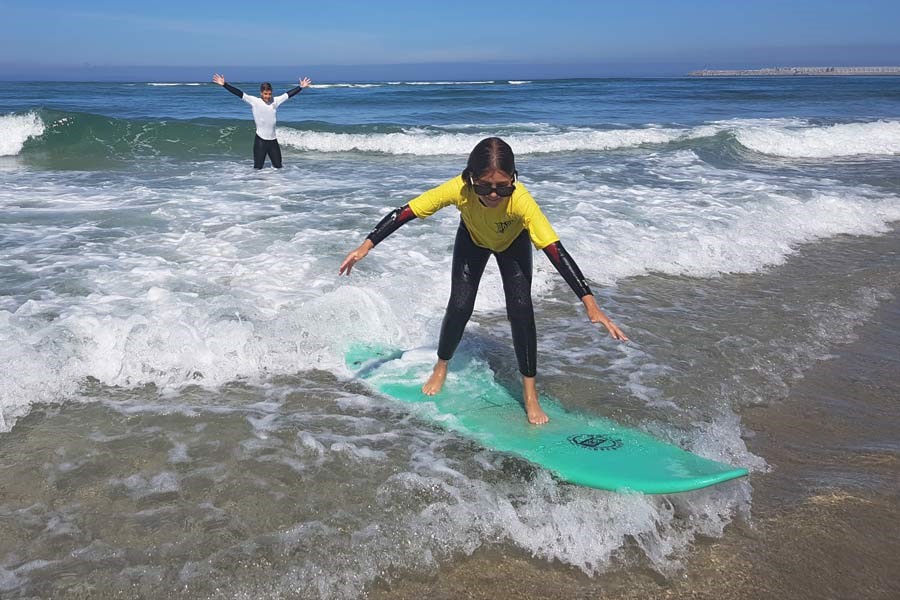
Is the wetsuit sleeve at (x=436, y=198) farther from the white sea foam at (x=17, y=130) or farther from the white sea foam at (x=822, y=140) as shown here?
the white sea foam at (x=822, y=140)

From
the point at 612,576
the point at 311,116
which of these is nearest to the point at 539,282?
the point at 612,576

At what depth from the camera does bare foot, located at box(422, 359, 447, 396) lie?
4355mm

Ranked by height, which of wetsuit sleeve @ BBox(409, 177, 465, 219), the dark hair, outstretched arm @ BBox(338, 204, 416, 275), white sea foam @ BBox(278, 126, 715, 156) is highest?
white sea foam @ BBox(278, 126, 715, 156)

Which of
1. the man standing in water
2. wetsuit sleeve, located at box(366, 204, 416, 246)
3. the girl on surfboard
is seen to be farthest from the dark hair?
the man standing in water

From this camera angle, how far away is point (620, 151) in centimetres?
1778

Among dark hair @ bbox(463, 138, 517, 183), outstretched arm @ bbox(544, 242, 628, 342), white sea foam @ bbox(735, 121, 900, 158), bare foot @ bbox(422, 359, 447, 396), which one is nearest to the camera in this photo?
dark hair @ bbox(463, 138, 517, 183)

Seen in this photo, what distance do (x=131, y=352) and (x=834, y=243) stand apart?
27.7 ft

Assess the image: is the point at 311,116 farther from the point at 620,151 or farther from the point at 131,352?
the point at 131,352

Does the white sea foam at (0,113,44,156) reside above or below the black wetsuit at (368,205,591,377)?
above

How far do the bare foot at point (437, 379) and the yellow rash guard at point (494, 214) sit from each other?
3.13ft

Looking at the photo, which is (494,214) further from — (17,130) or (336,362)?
(17,130)

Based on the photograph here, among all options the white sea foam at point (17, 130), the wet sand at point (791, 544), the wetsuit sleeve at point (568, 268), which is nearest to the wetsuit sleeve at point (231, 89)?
the white sea foam at point (17, 130)

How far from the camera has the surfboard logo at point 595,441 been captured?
364cm

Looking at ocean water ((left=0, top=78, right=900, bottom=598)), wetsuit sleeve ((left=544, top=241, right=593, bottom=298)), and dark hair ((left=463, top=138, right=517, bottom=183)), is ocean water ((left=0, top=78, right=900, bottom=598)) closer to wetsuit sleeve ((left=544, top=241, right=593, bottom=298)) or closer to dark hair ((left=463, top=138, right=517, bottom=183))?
wetsuit sleeve ((left=544, top=241, right=593, bottom=298))
